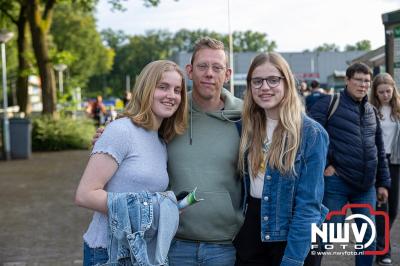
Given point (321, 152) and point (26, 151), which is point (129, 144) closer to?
point (321, 152)

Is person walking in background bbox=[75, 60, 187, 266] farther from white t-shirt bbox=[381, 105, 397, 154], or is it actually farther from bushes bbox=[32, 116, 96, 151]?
bushes bbox=[32, 116, 96, 151]

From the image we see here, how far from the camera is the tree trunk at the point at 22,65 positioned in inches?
822

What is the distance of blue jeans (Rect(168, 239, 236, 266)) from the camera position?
2.71 m

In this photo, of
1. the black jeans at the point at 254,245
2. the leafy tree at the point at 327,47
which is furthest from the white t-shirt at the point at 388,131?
the leafy tree at the point at 327,47

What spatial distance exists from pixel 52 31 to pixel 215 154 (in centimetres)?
6653

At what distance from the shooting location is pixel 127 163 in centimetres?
248

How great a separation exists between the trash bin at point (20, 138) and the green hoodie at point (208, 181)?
14.0 metres

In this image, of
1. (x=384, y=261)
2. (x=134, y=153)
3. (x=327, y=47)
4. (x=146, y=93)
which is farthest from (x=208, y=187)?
(x=327, y=47)


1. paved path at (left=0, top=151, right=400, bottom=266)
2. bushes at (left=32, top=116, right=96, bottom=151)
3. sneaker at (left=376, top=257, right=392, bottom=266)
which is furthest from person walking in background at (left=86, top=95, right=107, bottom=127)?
sneaker at (left=376, top=257, right=392, bottom=266)

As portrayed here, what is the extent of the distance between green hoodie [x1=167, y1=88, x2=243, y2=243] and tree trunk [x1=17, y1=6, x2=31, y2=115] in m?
18.2

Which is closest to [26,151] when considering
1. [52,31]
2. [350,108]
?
[350,108]

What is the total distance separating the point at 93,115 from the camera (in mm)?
25078

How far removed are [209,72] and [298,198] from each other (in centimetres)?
79

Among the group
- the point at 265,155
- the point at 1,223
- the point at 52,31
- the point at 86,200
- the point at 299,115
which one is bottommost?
the point at 1,223
